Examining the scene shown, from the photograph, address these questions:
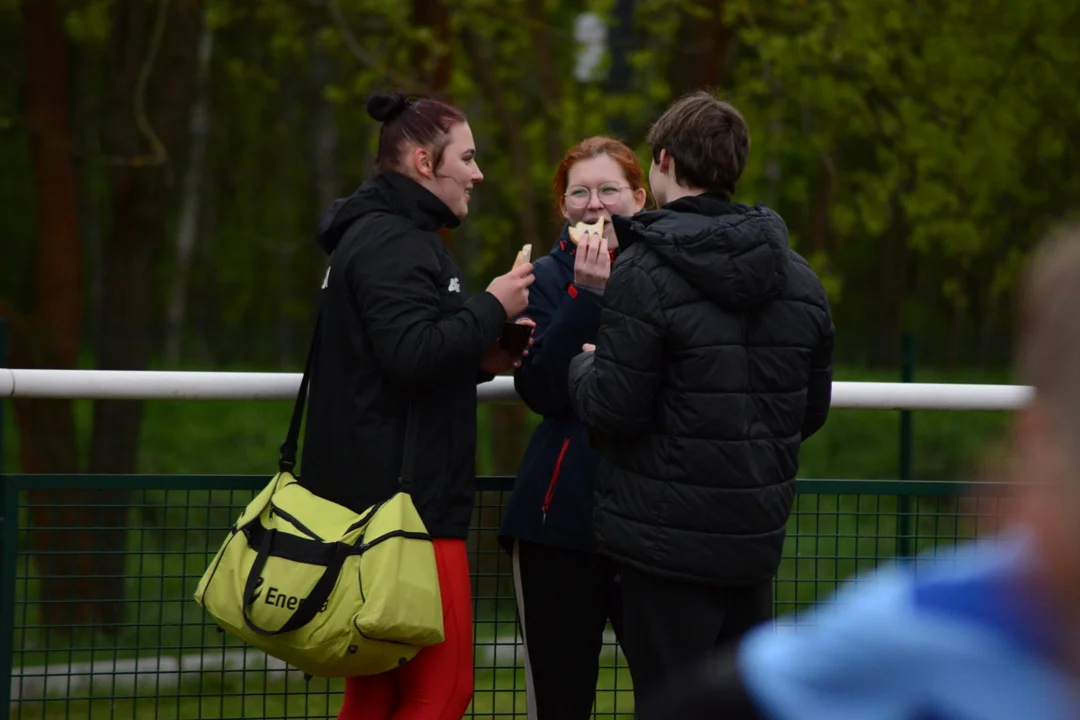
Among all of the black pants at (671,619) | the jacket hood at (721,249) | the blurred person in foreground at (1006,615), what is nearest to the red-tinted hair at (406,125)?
the jacket hood at (721,249)

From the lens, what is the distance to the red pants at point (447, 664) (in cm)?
337

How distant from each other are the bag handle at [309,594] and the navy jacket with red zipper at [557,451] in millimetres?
504

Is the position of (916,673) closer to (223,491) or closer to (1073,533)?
(1073,533)

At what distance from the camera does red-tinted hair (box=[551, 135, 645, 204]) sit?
382 centimetres

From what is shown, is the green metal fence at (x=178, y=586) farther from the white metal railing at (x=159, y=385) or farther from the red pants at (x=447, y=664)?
the red pants at (x=447, y=664)

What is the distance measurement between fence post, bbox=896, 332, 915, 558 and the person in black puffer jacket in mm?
1080

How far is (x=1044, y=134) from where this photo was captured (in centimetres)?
1141

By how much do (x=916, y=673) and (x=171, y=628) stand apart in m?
3.27

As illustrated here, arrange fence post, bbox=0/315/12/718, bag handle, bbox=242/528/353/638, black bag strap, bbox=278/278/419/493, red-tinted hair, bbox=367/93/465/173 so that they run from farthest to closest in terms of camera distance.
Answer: fence post, bbox=0/315/12/718, red-tinted hair, bbox=367/93/465/173, black bag strap, bbox=278/278/419/493, bag handle, bbox=242/528/353/638

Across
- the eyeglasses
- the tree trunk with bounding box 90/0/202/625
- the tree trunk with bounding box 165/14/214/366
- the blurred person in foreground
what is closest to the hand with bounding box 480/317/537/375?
the eyeglasses

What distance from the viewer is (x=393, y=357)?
3.18 m

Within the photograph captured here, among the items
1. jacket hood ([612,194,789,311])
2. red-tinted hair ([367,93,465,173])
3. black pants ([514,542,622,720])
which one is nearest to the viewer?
jacket hood ([612,194,789,311])

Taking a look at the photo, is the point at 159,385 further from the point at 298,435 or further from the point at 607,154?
the point at 607,154

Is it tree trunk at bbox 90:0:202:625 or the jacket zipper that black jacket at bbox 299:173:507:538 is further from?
tree trunk at bbox 90:0:202:625
